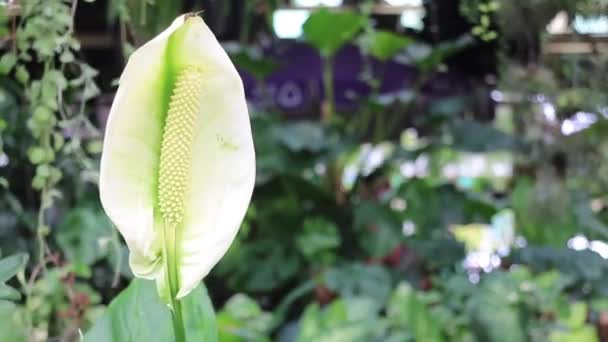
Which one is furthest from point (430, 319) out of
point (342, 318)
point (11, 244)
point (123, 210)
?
point (123, 210)

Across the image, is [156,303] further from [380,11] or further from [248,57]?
[380,11]

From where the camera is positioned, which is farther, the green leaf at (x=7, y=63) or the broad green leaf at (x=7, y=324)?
the green leaf at (x=7, y=63)

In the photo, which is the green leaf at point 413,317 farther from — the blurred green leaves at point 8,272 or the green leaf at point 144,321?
the blurred green leaves at point 8,272

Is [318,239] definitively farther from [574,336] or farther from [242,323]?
[574,336]

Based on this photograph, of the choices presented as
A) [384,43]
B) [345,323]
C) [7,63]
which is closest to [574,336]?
[345,323]

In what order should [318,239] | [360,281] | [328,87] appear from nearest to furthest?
[360,281], [318,239], [328,87]

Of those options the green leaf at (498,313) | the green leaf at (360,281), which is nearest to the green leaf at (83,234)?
the green leaf at (360,281)

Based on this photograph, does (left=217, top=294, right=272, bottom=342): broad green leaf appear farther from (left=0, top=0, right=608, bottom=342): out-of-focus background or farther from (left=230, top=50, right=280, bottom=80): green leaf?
(left=230, top=50, right=280, bottom=80): green leaf
